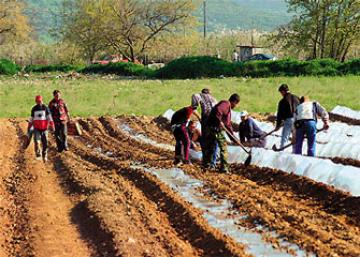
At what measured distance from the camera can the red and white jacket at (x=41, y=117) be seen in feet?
43.4

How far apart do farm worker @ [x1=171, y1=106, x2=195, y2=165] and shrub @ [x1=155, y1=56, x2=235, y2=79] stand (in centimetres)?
2492

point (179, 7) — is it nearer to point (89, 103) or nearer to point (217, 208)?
point (89, 103)

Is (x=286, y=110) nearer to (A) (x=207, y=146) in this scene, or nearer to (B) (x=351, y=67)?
(A) (x=207, y=146)

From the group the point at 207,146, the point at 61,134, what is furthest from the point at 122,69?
the point at 207,146

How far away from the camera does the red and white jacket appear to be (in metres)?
13.2

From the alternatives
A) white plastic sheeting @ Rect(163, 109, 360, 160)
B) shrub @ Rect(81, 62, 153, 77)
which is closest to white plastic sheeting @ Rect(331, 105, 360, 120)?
white plastic sheeting @ Rect(163, 109, 360, 160)

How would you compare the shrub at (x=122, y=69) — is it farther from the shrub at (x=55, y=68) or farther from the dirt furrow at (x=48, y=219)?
the dirt furrow at (x=48, y=219)

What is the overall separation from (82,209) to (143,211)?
103 centimetres

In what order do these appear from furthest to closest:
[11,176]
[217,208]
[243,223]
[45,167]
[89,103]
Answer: [89,103]
[45,167]
[11,176]
[217,208]
[243,223]

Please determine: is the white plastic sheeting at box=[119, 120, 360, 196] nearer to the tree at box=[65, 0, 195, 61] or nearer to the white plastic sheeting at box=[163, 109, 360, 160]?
the white plastic sheeting at box=[163, 109, 360, 160]

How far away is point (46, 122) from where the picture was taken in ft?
43.7

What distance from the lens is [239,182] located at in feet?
32.8

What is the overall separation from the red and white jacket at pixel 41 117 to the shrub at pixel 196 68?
23872 millimetres

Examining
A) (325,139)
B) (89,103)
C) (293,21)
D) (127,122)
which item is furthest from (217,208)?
(293,21)
